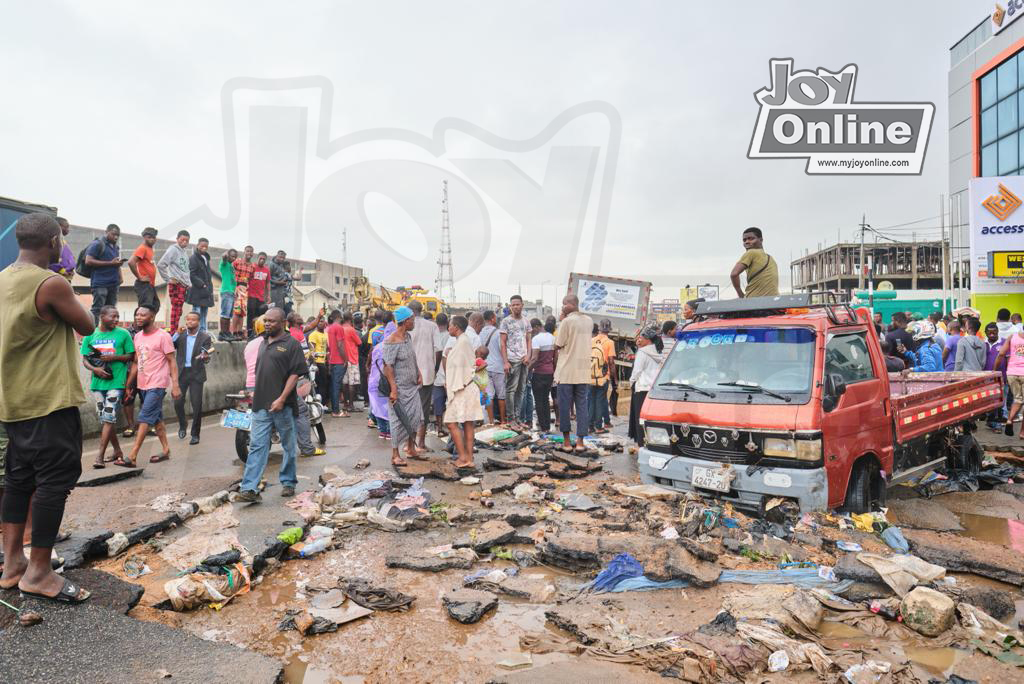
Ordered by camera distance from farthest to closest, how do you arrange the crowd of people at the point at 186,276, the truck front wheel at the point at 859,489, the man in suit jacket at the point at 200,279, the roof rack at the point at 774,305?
the man in suit jacket at the point at 200,279 < the crowd of people at the point at 186,276 < the roof rack at the point at 774,305 < the truck front wheel at the point at 859,489

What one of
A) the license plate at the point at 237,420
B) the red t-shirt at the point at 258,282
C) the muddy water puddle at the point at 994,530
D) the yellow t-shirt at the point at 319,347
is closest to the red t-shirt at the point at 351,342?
the yellow t-shirt at the point at 319,347

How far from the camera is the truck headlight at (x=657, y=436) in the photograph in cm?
583

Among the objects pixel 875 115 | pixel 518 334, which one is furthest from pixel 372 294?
pixel 875 115

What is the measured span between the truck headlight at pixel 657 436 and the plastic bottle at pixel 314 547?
314 centimetres

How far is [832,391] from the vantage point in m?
5.34

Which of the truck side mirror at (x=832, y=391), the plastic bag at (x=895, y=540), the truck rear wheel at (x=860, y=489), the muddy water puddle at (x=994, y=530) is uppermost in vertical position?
the truck side mirror at (x=832, y=391)

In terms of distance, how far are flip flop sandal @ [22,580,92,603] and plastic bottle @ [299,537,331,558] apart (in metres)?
1.61

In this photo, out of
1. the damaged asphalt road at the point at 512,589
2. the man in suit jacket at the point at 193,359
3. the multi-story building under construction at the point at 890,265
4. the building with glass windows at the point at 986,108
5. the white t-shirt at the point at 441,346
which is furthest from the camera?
the multi-story building under construction at the point at 890,265

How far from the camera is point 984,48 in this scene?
3322 centimetres

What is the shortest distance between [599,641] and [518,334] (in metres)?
7.39

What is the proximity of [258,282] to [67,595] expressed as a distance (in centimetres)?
1073

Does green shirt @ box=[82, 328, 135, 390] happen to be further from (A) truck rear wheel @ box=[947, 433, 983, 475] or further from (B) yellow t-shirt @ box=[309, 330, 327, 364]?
(A) truck rear wheel @ box=[947, 433, 983, 475]

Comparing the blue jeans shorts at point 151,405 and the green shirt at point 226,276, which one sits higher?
the green shirt at point 226,276

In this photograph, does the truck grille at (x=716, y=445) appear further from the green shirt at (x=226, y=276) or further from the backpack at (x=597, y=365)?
the green shirt at (x=226, y=276)
